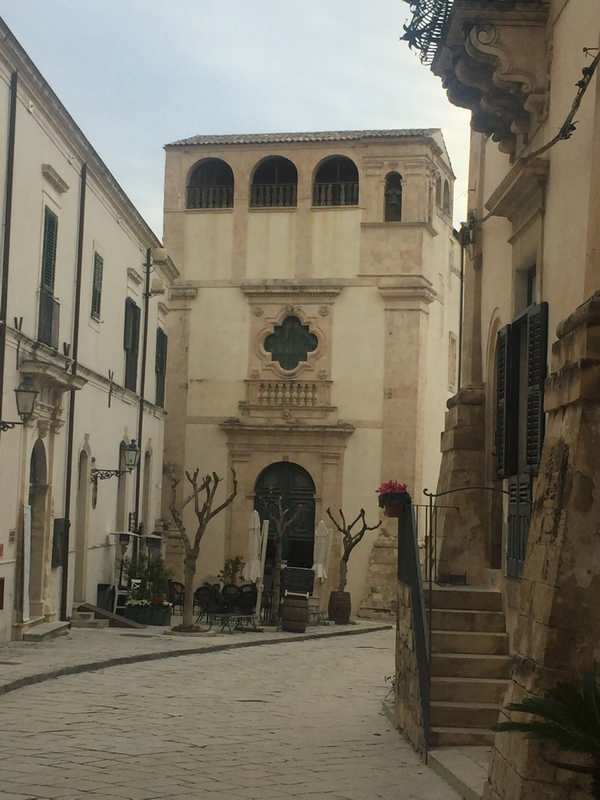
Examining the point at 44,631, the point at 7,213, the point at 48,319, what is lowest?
the point at 44,631

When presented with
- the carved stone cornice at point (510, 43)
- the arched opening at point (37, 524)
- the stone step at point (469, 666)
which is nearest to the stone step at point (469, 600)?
the stone step at point (469, 666)

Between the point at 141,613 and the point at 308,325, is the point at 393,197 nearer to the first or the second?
the point at 308,325

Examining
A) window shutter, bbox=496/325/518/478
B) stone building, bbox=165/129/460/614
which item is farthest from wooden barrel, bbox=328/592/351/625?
window shutter, bbox=496/325/518/478

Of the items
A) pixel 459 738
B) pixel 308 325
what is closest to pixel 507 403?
pixel 459 738

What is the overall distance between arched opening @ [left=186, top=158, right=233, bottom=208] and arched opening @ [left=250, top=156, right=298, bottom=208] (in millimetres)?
751

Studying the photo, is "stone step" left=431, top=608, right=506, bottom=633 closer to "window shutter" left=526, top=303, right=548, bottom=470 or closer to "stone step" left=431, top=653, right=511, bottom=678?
"stone step" left=431, top=653, right=511, bottom=678

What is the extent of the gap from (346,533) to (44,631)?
43.6ft

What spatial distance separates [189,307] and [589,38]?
87.9 feet

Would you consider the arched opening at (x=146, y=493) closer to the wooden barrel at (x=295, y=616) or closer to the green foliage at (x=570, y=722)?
the wooden barrel at (x=295, y=616)

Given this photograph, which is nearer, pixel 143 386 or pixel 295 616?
pixel 295 616

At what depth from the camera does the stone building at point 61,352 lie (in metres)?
18.3

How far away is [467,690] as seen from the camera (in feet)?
33.8

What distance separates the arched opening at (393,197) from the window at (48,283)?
15539mm

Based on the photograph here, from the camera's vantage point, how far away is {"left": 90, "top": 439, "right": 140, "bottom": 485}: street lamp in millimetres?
24656
